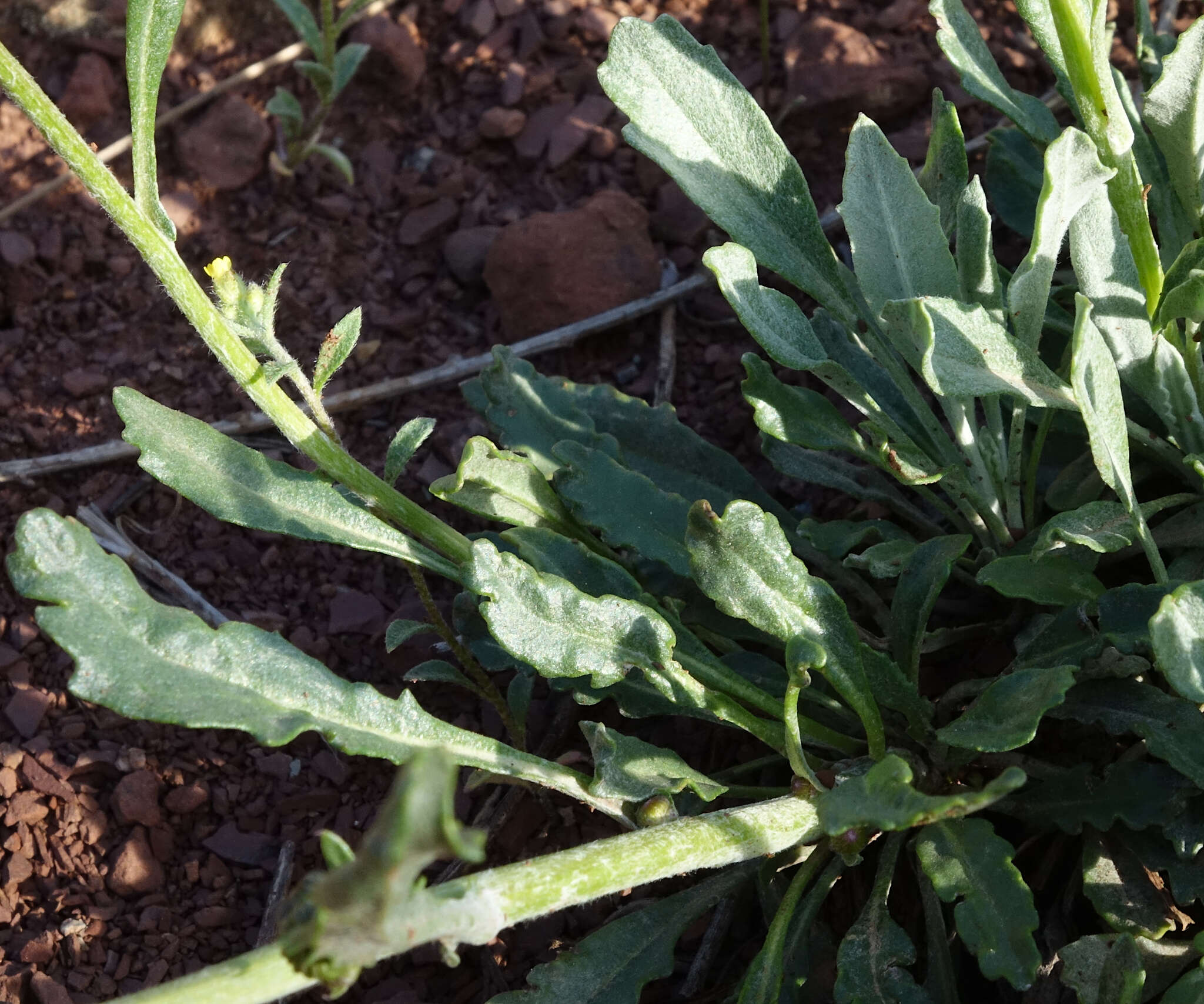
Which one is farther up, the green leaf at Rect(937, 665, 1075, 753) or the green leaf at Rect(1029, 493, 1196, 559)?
the green leaf at Rect(1029, 493, 1196, 559)

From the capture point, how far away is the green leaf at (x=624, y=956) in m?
1.69

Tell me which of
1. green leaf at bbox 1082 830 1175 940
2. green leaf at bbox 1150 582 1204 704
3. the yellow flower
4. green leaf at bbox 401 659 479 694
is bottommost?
green leaf at bbox 1082 830 1175 940

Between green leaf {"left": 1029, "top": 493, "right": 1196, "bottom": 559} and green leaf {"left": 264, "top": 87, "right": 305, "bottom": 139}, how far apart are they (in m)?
1.98

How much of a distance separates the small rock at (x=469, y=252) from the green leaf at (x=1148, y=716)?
1.67 metres

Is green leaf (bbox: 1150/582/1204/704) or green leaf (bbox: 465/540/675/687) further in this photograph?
green leaf (bbox: 465/540/675/687)

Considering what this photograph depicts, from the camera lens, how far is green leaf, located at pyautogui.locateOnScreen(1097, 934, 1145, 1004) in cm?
149

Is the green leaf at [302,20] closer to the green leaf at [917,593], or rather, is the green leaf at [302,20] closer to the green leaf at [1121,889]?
the green leaf at [917,593]

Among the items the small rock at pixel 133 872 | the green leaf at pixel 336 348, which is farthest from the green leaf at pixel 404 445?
the small rock at pixel 133 872

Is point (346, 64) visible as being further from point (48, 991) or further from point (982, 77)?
point (48, 991)

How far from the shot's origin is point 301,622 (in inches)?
92.3

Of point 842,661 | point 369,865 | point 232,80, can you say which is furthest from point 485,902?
point 232,80

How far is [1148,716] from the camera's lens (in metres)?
1.68

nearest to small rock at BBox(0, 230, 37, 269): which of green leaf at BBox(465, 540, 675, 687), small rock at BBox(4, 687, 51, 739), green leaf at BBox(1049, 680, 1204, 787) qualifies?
small rock at BBox(4, 687, 51, 739)

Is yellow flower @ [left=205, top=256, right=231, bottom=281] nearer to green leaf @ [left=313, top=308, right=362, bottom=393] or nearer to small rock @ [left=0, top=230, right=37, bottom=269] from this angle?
green leaf @ [left=313, top=308, right=362, bottom=393]
